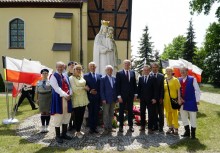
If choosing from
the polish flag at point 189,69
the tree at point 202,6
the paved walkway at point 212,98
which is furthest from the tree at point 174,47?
the polish flag at point 189,69

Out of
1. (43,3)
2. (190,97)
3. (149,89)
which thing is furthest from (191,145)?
(43,3)

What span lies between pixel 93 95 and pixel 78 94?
0.56 meters

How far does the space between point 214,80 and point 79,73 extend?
36.8 metres

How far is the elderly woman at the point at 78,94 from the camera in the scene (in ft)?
25.6

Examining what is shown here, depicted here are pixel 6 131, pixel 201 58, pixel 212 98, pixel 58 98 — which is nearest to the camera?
pixel 58 98

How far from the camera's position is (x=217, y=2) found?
80.6 ft

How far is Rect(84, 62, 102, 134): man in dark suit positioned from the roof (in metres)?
16.3

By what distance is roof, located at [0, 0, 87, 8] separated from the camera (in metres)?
23.5

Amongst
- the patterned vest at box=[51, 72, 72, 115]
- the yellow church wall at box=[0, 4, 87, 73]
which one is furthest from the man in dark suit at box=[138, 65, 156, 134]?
the yellow church wall at box=[0, 4, 87, 73]

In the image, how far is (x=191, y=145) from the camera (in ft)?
23.7

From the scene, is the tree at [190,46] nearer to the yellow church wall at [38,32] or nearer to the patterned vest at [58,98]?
the yellow church wall at [38,32]

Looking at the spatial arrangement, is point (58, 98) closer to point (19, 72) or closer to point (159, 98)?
point (159, 98)

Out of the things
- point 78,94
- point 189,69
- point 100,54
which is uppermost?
point 100,54

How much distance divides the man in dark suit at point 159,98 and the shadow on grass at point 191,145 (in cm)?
109
